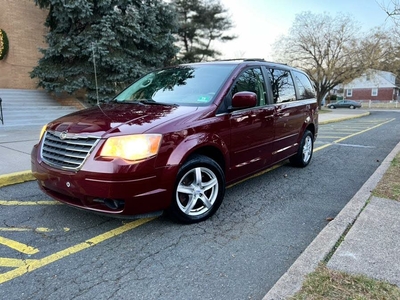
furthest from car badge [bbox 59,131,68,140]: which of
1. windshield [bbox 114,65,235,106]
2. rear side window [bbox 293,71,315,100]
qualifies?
rear side window [bbox 293,71,315,100]

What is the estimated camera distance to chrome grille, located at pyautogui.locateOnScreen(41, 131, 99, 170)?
2.95 m

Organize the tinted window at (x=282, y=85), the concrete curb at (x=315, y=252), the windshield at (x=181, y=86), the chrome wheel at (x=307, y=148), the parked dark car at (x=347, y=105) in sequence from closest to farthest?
the concrete curb at (x=315, y=252) < the windshield at (x=181, y=86) < the tinted window at (x=282, y=85) < the chrome wheel at (x=307, y=148) < the parked dark car at (x=347, y=105)

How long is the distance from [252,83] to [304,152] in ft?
7.89

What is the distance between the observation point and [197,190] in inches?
135

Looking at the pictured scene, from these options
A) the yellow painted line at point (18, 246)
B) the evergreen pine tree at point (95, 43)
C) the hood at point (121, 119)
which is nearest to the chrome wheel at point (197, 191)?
the hood at point (121, 119)

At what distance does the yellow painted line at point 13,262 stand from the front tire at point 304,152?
471 centimetres

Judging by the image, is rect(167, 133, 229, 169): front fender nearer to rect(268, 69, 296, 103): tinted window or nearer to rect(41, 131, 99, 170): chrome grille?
rect(41, 131, 99, 170): chrome grille

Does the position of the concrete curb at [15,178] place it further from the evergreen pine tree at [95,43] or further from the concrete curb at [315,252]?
the evergreen pine tree at [95,43]

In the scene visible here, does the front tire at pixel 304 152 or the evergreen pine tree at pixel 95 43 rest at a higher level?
the evergreen pine tree at pixel 95 43

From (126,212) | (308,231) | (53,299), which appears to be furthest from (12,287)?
(308,231)

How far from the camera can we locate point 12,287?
7.77 ft

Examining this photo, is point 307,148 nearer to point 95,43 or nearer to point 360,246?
point 360,246

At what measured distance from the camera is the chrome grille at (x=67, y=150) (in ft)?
9.68

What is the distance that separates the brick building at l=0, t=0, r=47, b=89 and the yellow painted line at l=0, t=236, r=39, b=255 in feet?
45.5
